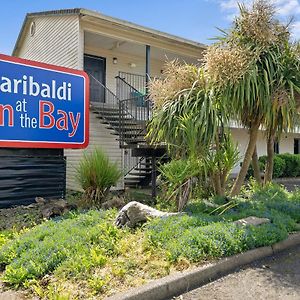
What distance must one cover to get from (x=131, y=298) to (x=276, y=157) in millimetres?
14017

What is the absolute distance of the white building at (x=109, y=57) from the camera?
10570mm

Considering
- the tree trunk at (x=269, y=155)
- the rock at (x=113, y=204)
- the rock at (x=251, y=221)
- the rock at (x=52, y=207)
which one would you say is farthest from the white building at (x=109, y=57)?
the rock at (x=251, y=221)

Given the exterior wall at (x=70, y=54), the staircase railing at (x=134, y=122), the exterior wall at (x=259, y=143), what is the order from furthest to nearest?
the exterior wall at (x=259, y=143) → the exterior wall at (x=70, y=54) → the staircase railing at (x=134, y=122)

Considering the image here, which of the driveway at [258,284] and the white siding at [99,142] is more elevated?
the white siding at [99,142]

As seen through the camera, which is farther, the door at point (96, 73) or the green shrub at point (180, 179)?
the door at point (96, 73)

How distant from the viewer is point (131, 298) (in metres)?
3.07

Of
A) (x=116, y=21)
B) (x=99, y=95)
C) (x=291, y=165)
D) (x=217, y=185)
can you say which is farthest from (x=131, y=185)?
(x=291, y=165)

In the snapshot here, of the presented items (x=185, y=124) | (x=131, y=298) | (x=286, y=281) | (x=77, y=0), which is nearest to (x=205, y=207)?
(x=185, y=124)

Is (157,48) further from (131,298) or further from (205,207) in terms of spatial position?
(131,298)

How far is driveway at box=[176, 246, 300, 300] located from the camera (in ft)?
11.0

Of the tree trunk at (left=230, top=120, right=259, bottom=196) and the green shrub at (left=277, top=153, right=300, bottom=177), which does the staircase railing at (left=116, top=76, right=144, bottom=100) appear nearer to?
the tree trunk at (left=230, top=120, right=259, bottom=196)

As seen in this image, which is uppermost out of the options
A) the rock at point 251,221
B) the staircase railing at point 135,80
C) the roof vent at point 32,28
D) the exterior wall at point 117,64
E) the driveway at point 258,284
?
the roof vent at point 32,28

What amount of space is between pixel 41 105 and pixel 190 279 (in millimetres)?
5011

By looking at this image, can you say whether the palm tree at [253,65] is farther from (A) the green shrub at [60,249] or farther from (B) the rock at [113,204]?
(A) the green shrub at [60,249]
